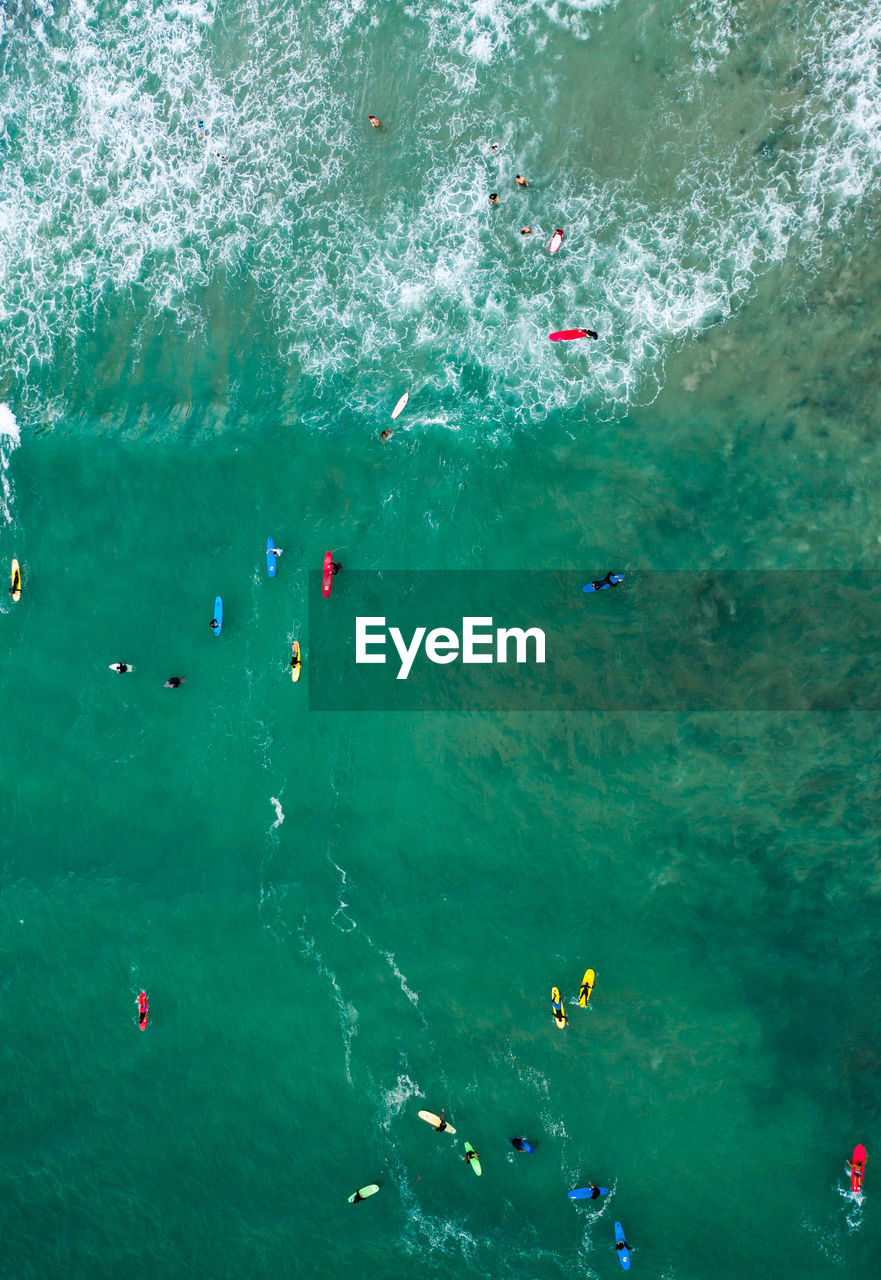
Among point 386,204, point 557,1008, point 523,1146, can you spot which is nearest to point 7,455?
point 386,204

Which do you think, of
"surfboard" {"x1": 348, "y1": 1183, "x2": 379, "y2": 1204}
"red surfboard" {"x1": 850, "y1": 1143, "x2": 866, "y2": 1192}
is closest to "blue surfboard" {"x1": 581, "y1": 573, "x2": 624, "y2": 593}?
"red surfboard" {"x1": 850, "y1": 1143, "x2": 866, "y2": 1192}

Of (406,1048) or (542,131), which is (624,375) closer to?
(542,131)

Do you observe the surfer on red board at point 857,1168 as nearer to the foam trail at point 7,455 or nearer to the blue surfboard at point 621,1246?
the blue surfboard at point 621,1246

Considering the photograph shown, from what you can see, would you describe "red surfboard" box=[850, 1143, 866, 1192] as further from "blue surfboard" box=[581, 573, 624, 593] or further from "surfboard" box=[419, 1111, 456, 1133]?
"blue surfboard" box=[581, 573, 624, 593]

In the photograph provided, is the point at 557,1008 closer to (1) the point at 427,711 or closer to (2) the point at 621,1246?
(2) the point at 621,1246

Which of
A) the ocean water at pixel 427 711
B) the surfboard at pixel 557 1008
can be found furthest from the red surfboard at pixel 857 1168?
the surfboard at pixel 557 1008

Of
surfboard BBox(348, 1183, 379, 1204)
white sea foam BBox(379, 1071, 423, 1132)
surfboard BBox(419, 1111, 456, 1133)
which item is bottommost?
surfboard BBox(348, 1183, 379, 1204)
